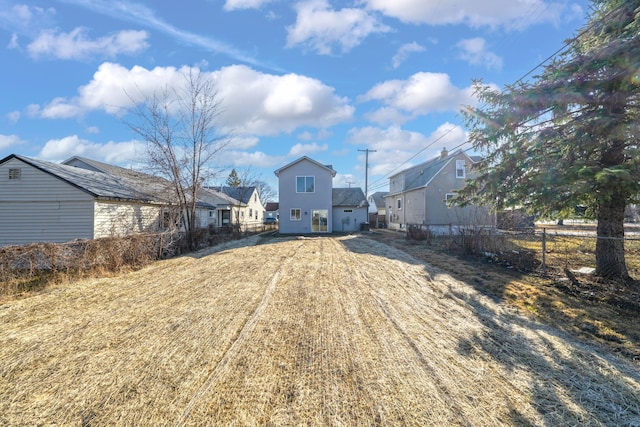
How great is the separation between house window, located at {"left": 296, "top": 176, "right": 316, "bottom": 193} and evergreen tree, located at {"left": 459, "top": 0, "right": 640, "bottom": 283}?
16231 millimetres

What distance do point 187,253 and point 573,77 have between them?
1516 cm

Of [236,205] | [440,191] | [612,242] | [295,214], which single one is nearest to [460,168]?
[440,191]

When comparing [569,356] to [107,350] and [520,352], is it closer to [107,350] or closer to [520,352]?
[520,352]

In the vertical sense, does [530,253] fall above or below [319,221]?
below

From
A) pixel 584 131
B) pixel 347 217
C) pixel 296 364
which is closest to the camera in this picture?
pixel 296 364

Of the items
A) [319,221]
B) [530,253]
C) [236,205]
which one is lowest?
[530,253]

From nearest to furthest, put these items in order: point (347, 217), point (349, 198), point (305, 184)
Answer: point (305, 184) → point (347, 217) → point (349, 198)

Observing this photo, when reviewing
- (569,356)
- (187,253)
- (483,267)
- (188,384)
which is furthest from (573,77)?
(187,253)

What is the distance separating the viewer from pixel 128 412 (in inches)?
109

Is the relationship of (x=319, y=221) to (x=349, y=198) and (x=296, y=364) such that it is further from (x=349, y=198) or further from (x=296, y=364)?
(x=296, y=364)

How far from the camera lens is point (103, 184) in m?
14.3

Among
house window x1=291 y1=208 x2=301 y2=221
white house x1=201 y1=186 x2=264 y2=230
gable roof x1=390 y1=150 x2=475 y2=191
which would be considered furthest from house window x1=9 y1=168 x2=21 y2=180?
gable roof x1=390 y1=150 x2=475 y2=191

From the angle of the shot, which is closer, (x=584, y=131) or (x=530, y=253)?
(x=584, y=131)

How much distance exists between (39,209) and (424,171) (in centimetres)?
2559
